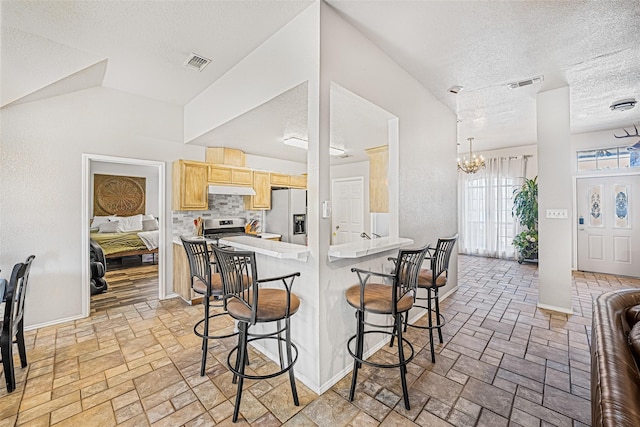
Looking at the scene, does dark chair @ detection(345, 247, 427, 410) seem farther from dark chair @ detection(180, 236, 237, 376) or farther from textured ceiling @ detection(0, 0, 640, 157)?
textured ceiling @ detection(0, 0, 640, 157)

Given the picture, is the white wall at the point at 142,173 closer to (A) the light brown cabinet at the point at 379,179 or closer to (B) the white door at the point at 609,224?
(A) the light brown cabinet at the point at 379,179

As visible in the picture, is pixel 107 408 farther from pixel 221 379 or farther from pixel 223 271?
pixel 223 271

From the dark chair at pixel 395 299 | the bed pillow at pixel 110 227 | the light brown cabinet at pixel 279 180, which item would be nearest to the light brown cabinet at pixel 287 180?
the light brown cabinet at pixel 279 180

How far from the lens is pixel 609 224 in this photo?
530 centimetres

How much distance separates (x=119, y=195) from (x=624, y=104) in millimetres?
10106

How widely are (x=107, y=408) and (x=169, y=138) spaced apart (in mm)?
3397

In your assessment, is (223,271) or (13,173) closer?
(223,271)

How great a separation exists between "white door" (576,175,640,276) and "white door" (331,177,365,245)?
14.7 ft

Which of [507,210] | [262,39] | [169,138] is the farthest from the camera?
[507,210]

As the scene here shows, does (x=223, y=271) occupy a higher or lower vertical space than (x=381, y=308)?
higher

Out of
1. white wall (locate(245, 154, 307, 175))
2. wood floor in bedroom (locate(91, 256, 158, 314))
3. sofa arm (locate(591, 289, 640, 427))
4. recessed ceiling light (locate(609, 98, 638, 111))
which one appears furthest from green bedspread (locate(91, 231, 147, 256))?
recessed ceiling light (locate(609, 98, 638, 111))

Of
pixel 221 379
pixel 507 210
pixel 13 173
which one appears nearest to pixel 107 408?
pixel 221 379

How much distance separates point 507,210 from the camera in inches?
262

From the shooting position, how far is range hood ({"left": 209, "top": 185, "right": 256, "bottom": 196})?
14.1ft
